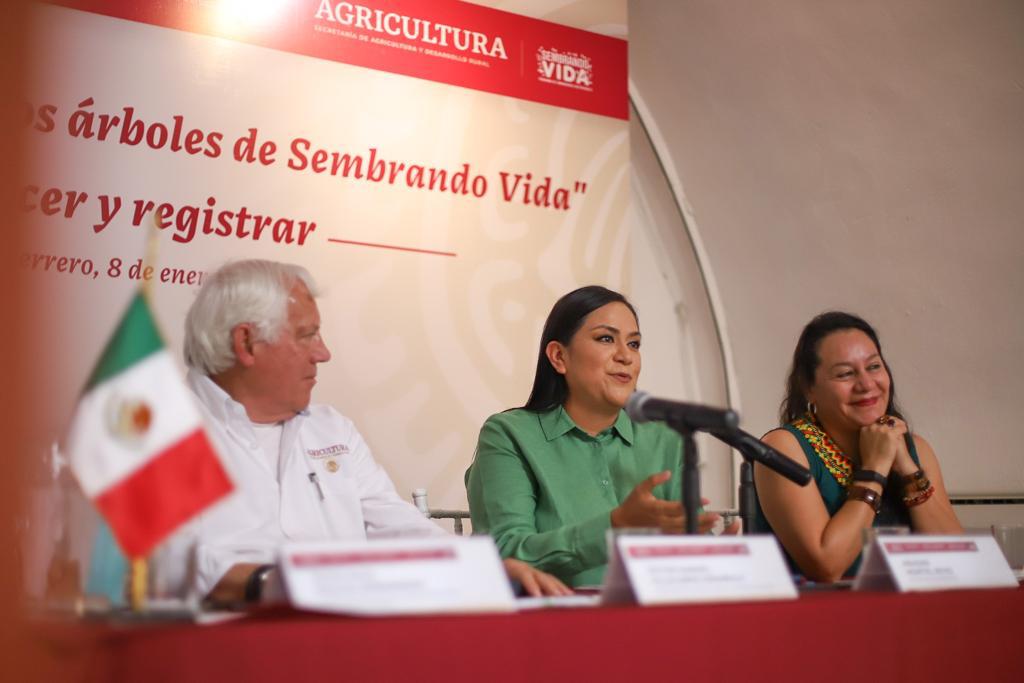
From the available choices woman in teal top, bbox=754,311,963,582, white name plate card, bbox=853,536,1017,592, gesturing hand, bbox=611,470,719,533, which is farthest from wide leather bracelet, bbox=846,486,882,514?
gesturing hand, bbox=611,470,719,533

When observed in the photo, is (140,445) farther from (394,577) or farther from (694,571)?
(694,571)

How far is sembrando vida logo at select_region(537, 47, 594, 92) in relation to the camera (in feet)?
12.9

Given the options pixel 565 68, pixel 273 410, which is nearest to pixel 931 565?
pixel 273 410

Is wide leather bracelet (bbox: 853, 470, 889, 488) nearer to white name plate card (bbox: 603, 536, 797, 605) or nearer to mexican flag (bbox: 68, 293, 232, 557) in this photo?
white name plate card (bbox: 603, 536, 797, 605)

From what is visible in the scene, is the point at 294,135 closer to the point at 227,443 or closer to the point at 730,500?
the point at 227,443

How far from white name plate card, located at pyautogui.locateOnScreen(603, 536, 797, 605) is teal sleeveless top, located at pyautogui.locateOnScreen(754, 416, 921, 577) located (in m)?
1.14

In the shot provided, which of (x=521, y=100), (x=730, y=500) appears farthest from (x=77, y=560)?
(x=730, y=500)

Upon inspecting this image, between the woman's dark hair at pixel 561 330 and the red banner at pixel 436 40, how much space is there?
140 centimetres

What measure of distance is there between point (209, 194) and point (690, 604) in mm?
2395

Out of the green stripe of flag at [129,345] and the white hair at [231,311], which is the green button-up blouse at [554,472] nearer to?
the white hair at [231,311]

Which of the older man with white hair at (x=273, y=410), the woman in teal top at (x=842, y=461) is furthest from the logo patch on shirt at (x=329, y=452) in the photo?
the woman in teal top at (x=842, y=461)

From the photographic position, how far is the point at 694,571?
4.22ft

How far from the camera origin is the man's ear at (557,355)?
101 inches

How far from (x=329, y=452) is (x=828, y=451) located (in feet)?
3.99
